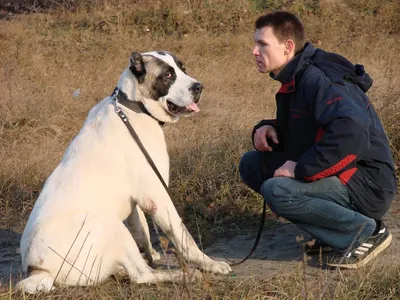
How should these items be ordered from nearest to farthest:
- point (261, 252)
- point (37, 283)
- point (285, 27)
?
point (37, 283) < point (285, 27) < point (261, 252)

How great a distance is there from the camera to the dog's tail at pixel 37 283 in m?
3.31

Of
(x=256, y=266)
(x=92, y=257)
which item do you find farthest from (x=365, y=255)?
(x=92, y=257)

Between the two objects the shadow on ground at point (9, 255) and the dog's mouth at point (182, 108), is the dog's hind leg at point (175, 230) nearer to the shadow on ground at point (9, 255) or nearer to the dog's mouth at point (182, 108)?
the dog's mouth at point (182, 108)

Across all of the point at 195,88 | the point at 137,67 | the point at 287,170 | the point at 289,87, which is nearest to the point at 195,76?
the point at 195,88

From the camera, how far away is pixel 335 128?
3498mm

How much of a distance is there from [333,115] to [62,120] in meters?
4.49

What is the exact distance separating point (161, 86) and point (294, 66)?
0.83 m

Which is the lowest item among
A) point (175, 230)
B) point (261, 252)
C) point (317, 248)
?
point (261, 252)

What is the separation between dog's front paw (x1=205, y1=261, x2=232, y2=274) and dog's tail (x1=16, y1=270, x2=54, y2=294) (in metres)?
0.93

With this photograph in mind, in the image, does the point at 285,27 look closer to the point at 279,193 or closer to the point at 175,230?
the point at 279,193

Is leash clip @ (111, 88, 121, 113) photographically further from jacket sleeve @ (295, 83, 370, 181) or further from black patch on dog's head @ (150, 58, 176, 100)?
jacket sleeve @ (295, 83, 370, 181)

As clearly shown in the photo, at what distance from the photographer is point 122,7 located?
13.4m

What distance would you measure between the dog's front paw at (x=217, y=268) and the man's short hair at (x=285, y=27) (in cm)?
132

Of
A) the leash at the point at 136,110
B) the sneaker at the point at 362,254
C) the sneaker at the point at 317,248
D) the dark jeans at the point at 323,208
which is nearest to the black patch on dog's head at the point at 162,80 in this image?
the leash at the point at 136,110
